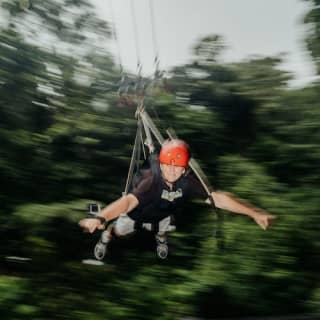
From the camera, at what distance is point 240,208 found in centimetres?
682

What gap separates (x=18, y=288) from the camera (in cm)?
614

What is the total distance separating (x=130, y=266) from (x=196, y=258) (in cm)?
87

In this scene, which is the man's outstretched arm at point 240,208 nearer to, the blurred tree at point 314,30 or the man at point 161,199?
the man at point 161,199

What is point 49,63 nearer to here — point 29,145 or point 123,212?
point 29,145

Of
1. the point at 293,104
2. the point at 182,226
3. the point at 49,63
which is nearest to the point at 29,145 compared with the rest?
the point at 49,63

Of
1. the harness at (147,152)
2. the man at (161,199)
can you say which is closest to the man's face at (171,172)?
the man at (161,199)

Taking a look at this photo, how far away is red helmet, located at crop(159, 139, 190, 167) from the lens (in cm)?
684

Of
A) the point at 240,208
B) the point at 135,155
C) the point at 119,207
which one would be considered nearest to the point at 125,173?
the point at 135,155

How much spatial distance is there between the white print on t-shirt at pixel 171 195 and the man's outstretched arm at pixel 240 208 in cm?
46

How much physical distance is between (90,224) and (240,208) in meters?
1.93

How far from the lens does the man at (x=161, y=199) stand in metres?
6.81

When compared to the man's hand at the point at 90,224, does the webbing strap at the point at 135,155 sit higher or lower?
higher

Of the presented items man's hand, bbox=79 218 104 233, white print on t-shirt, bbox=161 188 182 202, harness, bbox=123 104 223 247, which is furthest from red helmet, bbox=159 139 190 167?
man's hand, bbox=79 218 104 233

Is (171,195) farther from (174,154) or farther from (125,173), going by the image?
(125,173)
